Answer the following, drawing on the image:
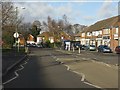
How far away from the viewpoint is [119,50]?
59125 millimetres

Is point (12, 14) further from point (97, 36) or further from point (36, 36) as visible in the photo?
point (36, 36)

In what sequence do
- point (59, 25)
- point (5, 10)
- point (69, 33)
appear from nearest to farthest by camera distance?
point (5, 10) < point (59, 25) < point (69, 33)

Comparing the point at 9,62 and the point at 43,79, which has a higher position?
the point at 43,79

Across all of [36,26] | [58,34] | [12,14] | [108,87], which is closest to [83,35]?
[58,34]

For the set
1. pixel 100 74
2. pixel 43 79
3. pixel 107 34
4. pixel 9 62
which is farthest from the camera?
pixel 107 34

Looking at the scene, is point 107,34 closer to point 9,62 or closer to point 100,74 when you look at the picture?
point 9,62

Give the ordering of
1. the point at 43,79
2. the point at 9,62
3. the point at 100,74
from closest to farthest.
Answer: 1. the point at 43,79
2. the point at 100,74
3. the point at 9,62

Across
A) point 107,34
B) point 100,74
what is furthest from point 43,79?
point 107,34

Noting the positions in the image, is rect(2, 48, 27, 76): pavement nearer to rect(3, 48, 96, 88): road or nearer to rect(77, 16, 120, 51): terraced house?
rect(3, 48, 96, 88): road

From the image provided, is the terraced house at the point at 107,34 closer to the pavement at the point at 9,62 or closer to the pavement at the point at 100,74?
the pavement at the point at 9,62

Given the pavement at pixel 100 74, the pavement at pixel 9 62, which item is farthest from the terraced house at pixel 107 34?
the pavement at pixel 100 74

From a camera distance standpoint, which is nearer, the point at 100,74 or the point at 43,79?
the point at 43,79

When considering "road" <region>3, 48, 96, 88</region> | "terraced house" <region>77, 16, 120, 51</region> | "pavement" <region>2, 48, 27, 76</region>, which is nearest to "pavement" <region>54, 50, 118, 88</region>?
"road" <region>3, 48, 96, 88</region>

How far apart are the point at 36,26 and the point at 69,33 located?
1469 inches
